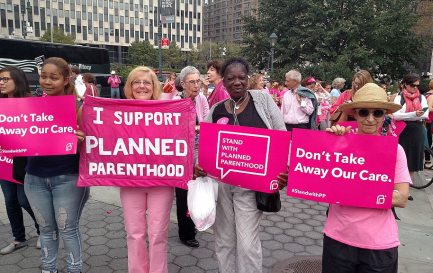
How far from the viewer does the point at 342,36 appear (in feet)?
93.1

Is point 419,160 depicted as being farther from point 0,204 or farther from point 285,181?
point 0,204

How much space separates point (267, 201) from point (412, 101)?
4516 millimetres

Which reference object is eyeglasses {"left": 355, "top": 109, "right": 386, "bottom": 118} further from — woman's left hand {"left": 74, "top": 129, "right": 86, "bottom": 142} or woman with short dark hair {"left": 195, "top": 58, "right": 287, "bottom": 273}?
woman's left hand {"left": 74, "top": 129, "right": 86, "bottom": 142}

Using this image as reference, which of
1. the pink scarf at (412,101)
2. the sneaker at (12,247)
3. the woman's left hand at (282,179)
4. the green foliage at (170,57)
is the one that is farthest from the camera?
the green foliage at (170,57)

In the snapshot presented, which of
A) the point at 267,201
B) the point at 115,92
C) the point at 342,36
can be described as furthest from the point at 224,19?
the point at 267,201

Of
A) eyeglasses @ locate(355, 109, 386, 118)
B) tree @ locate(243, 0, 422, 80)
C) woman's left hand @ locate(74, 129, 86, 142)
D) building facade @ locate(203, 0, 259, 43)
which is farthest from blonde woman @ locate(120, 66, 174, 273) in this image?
building facade @ locate(203, 0, 259, 43)

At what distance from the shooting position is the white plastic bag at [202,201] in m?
2.76

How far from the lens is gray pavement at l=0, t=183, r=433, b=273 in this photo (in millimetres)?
3705

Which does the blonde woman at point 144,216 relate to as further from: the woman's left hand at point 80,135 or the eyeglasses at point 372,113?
the eyeglasses at point 372,113

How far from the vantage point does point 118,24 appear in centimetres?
8756

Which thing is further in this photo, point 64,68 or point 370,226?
point 64,68

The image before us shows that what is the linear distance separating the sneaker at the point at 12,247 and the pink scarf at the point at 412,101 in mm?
6023

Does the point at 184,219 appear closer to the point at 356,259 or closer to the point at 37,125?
the point at 37,125

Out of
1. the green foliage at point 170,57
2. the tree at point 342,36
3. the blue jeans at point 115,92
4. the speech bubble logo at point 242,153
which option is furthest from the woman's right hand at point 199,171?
the green foliage at point 170,57
